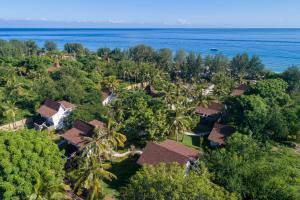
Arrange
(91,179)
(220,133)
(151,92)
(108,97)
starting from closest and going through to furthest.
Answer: (91,179) → (220,133) → (108,97) → (151,92)

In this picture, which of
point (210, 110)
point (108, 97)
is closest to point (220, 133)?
point (210, 110)

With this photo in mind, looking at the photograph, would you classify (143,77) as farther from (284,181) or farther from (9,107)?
(284,181)

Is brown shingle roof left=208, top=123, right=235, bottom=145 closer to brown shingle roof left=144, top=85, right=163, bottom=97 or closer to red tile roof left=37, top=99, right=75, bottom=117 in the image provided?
brown shingle roof left=144, top=85, right=163, bottom=97

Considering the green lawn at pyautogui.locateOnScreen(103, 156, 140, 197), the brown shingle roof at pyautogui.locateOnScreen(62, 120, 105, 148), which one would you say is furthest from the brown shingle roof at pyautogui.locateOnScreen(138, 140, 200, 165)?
the brown shingle roof at pyautogui.locateOnScreen(62, 120, 105, 148)

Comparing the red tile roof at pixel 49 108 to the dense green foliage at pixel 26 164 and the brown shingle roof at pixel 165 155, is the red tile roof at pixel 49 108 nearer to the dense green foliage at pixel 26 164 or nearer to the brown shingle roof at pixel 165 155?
the dense green foliage at pixel 26 164

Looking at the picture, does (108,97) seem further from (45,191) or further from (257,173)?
(257,173)

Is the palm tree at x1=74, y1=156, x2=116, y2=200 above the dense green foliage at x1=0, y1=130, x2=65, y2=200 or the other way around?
the other way around

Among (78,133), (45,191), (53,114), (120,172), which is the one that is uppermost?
(45,191)
